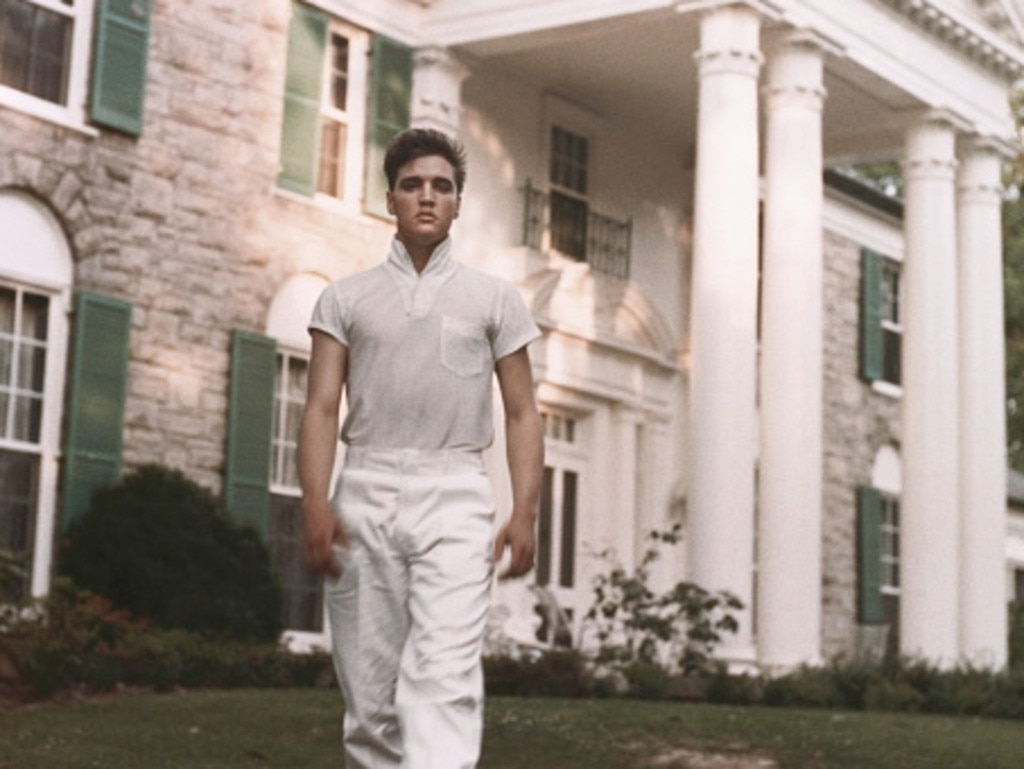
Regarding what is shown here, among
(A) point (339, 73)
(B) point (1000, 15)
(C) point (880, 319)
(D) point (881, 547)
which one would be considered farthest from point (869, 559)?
(A) point (339, 73)

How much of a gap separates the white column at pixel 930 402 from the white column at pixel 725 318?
12.2 feet

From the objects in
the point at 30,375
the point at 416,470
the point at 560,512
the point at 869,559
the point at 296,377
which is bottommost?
the point at 416,470

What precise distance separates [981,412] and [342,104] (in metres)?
7.91

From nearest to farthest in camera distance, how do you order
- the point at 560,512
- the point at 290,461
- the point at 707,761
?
the point at 707,761
the point at 290,461
the point at 560,512

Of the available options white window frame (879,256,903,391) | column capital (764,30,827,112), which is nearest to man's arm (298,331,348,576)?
column capital (764,30,827,112)

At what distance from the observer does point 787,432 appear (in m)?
17.4

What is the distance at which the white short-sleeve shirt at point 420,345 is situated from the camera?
514 cm

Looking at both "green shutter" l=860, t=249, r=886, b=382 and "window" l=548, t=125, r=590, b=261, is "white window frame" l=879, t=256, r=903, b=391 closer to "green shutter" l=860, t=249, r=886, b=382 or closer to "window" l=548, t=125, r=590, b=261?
"green shutter" l=860, t=249, r=886, b=382

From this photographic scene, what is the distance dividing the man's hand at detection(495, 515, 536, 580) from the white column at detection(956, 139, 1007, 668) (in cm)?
1610

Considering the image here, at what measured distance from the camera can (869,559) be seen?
25.0 metres

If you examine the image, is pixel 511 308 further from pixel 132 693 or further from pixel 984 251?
pixel 984 251

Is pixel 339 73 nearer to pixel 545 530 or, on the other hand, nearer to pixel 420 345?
pixel 545 530

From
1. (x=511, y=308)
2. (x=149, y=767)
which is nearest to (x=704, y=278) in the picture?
(x=149, y=767)

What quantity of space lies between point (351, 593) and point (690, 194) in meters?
17.8
